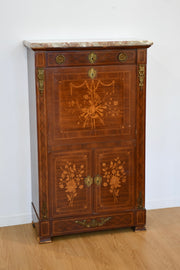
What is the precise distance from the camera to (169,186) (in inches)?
157

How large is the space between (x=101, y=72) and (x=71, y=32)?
19.9 inches

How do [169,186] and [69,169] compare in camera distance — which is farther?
[169,186]

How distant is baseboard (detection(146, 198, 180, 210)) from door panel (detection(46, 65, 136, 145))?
0.88 m

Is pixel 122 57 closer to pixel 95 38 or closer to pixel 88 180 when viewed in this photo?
pixel 95 38

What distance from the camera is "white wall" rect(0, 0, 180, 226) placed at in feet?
11.2

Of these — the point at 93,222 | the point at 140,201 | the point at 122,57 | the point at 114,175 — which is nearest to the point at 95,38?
the point at 122,57

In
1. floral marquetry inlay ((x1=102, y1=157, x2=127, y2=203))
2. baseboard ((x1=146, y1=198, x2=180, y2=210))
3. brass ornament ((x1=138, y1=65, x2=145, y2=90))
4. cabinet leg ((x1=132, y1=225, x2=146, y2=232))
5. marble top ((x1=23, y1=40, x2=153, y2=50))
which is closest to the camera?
marble top ((x1=23, y1=40, x2=153, y2=50))

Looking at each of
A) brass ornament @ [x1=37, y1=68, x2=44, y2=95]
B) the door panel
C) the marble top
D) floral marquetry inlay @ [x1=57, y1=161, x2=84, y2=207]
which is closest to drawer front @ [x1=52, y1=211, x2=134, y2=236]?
floral marquetry inlay @ [x1=57, y1=161, x2=84, y2=207]

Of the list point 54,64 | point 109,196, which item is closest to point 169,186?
point 109,196

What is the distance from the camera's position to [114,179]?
134 inches

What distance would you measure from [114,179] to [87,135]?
1.30 feet

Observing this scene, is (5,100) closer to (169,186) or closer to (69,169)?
(69,169)

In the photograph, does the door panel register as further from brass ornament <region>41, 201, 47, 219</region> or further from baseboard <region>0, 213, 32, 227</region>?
baseboard <region>0, 213, 32, 227</region>

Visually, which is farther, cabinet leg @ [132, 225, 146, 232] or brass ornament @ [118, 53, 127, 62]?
cabinet leg @ [132, 225, 146, 232]
